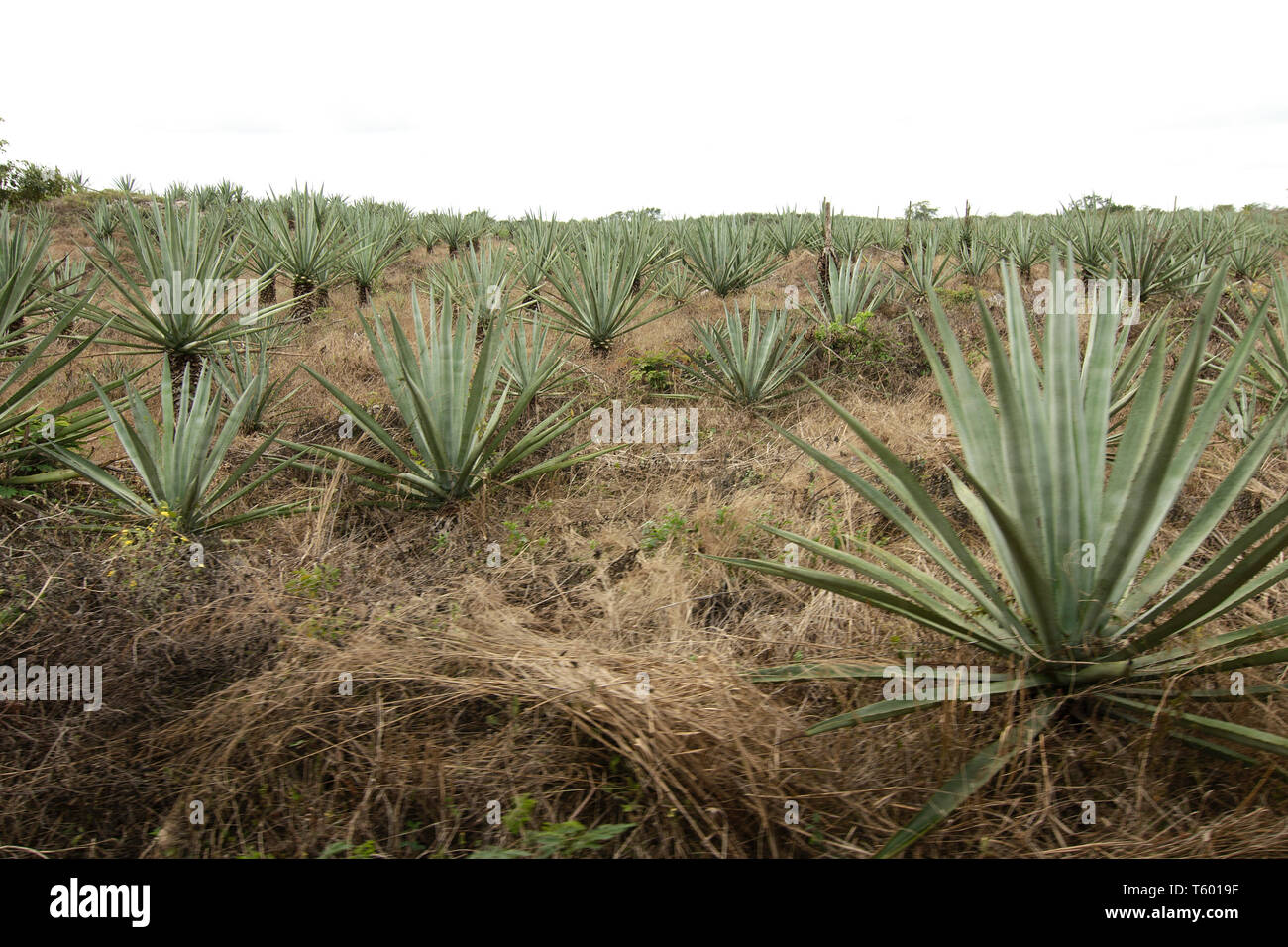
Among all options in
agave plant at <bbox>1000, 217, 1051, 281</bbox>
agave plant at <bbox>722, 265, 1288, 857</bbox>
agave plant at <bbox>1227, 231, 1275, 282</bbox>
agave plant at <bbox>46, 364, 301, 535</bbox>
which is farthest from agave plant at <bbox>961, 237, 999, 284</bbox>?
agave plant at <bbox>46, 364, 301, 535</bbox>

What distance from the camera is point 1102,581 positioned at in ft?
6.64

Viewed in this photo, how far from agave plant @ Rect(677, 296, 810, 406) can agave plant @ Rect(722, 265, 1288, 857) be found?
3921 mm

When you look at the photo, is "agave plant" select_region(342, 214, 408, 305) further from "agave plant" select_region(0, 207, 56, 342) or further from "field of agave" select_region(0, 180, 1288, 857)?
"field of agave" select_region(0, 180, 1288, 857)

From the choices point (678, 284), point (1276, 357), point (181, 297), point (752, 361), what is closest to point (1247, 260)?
point (1276, 357)

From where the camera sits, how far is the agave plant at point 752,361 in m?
6.20

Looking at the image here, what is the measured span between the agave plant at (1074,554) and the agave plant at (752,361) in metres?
3.92

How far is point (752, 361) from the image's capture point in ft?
20.3

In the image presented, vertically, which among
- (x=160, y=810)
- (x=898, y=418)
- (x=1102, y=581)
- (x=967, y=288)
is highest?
(x=967, y=288)

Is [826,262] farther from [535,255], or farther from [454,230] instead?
[454,230]

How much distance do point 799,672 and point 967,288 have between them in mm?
9167

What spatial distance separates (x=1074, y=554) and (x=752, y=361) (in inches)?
170

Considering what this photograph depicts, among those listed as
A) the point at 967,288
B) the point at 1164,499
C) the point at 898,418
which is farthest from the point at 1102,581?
the point at 967,288

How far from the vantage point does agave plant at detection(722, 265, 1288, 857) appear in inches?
74.9

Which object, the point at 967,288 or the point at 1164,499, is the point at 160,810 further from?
the point at 967,288
